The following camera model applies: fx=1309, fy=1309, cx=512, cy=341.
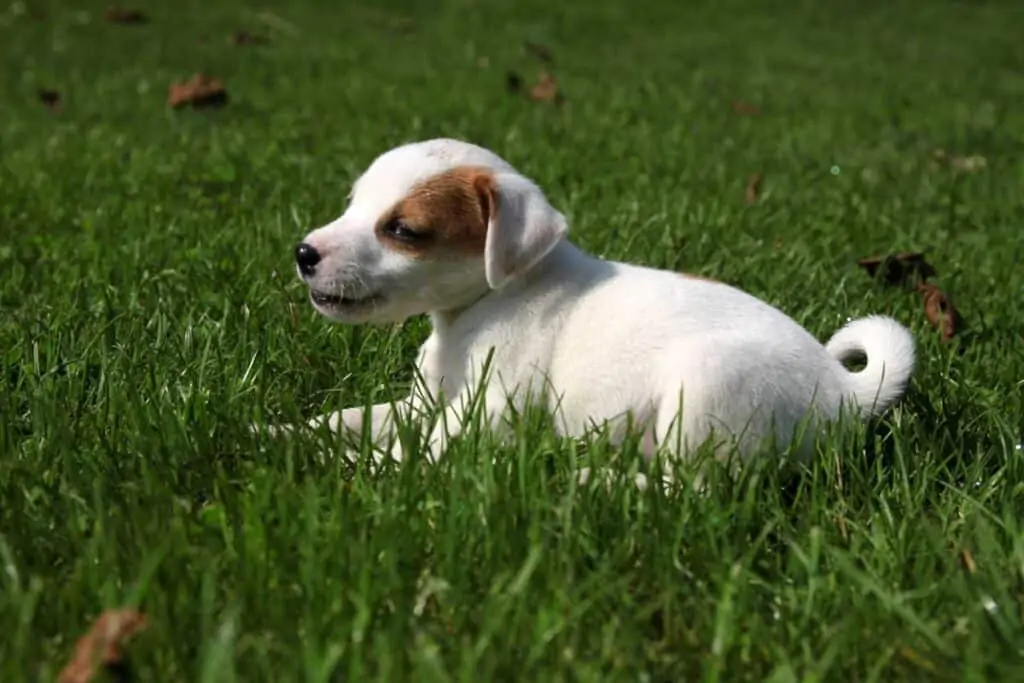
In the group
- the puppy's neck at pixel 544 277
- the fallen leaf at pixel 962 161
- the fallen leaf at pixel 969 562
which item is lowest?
the fallen leaf at pixel 962 161

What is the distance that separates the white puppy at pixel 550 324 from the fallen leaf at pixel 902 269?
1.35 metres

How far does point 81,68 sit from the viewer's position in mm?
9484

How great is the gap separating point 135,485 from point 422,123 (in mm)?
5224

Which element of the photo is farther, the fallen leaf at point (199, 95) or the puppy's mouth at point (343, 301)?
the fallen leaf at point (199, 95)

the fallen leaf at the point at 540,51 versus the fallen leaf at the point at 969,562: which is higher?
the fallen leaf at the point at 969,562

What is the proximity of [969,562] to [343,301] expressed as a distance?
5.22 ft

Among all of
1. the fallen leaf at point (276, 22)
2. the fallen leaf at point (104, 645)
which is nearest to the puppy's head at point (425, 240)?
the fallen leaf at point (104, 645)

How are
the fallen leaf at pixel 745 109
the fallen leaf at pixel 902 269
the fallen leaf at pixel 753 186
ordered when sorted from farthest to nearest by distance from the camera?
the fallen leaf at pixel 745 109 → the fallen leaf at pixel 753 186 → the fallen leaf at pixel 902 269

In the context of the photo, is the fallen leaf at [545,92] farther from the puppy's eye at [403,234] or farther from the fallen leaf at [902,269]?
the puppy's eye at [403,234]

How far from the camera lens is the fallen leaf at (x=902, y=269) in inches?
183

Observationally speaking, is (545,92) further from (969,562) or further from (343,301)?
(969,562)

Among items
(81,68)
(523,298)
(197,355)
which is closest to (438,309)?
(523,298)

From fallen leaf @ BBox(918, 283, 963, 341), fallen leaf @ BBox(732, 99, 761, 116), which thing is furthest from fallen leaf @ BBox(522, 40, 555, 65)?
fallen leaf @ BBox(918, 283, 963, 341)

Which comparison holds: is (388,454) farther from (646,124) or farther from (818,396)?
(646,124)
